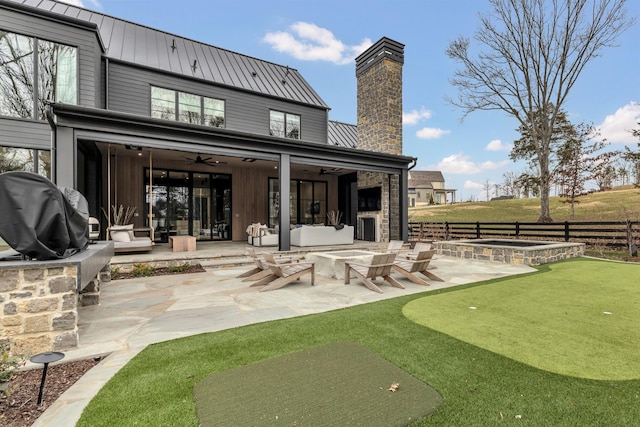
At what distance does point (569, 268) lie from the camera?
7332 mm

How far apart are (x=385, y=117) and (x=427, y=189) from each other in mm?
40444

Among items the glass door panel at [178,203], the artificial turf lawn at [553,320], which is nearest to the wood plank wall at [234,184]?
the glass door panel at [178,203]

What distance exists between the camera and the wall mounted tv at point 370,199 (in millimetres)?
12573

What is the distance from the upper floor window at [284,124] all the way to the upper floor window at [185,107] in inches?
83.0

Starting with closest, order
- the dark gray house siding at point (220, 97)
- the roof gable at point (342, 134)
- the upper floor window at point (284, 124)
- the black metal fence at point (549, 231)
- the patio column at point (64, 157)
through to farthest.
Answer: the patio column at point (64, 157), the dark gray house siding at point (220, 97), the black metal fence at point (549, 231), the upper floor window at point (284, 124), the roof gable at point (342, 134)

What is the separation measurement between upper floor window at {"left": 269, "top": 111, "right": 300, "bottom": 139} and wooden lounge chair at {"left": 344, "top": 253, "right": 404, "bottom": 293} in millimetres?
8243

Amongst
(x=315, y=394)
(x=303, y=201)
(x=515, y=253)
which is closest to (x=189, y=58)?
(x=303, y=201)

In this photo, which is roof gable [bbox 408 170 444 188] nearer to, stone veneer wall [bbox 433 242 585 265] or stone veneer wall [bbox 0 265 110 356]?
stone veneer wall [bbox 433 242 585 265]

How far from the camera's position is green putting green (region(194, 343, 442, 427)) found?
194 centimetres

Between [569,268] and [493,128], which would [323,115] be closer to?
[569,268]

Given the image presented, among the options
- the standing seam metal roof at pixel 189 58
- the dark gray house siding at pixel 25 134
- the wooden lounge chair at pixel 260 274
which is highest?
the standing seam metal roof at pixel 189 58

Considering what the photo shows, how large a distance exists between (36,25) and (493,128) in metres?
22.5

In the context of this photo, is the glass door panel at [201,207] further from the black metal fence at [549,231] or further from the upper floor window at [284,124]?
the black metal fence at [549,231]

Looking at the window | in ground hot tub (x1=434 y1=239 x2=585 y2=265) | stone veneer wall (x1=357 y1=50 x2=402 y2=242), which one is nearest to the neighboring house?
stone veneer wall (x1=357 y1=50 x2=402 y2=242)
